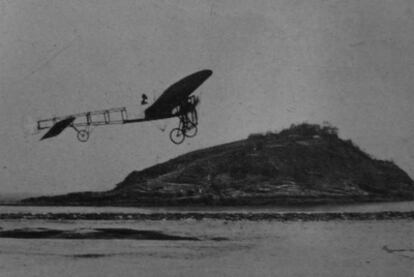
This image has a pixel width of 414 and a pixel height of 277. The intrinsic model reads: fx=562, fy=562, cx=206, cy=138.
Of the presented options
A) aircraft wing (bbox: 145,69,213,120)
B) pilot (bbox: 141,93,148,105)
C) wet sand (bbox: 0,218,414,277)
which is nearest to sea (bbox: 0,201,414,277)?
wet sand (bbox: 0,218,414,277)

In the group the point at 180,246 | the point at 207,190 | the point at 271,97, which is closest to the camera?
the point at 180,246

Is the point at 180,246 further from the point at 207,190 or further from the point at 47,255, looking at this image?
the point at 207,190

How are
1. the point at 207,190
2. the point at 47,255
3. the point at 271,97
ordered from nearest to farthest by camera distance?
the point at 47,255 < the point at 271,97 < the point at 207,190

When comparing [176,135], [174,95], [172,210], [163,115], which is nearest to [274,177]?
[172,210]

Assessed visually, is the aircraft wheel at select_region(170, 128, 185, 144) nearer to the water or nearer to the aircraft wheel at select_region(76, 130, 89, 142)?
the aircraft wheel at select_region(76, 130, 89, 142)

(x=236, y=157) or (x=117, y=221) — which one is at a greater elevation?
(x=236, y=157)

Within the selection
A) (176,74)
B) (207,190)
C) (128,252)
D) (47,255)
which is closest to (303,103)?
(176,74)

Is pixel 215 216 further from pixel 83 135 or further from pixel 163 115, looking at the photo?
pixel 83 135
